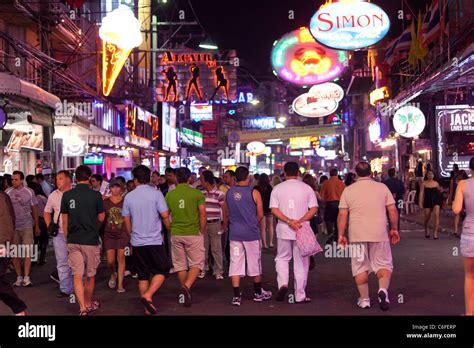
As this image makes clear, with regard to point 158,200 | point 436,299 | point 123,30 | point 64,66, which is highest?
point 123,30

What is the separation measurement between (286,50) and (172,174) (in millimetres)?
9281

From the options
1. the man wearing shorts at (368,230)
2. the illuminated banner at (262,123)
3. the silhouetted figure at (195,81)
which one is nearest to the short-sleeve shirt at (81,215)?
the man wearing shorts at (368,230)

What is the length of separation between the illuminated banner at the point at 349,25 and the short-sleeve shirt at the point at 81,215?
10.4 meters

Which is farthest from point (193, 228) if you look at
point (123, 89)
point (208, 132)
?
point (208, 132)

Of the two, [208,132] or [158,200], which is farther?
[208,132]

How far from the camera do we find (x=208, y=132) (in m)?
70.3

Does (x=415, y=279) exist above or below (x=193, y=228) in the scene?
below

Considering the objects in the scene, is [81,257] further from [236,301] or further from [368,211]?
[368,211]

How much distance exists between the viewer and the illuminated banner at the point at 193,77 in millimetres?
32062

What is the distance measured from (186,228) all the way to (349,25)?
996 cm

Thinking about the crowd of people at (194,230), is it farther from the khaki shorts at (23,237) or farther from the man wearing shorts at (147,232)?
the khaki shorts at (23,237)

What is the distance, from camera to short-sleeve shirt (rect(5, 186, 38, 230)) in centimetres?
1277
